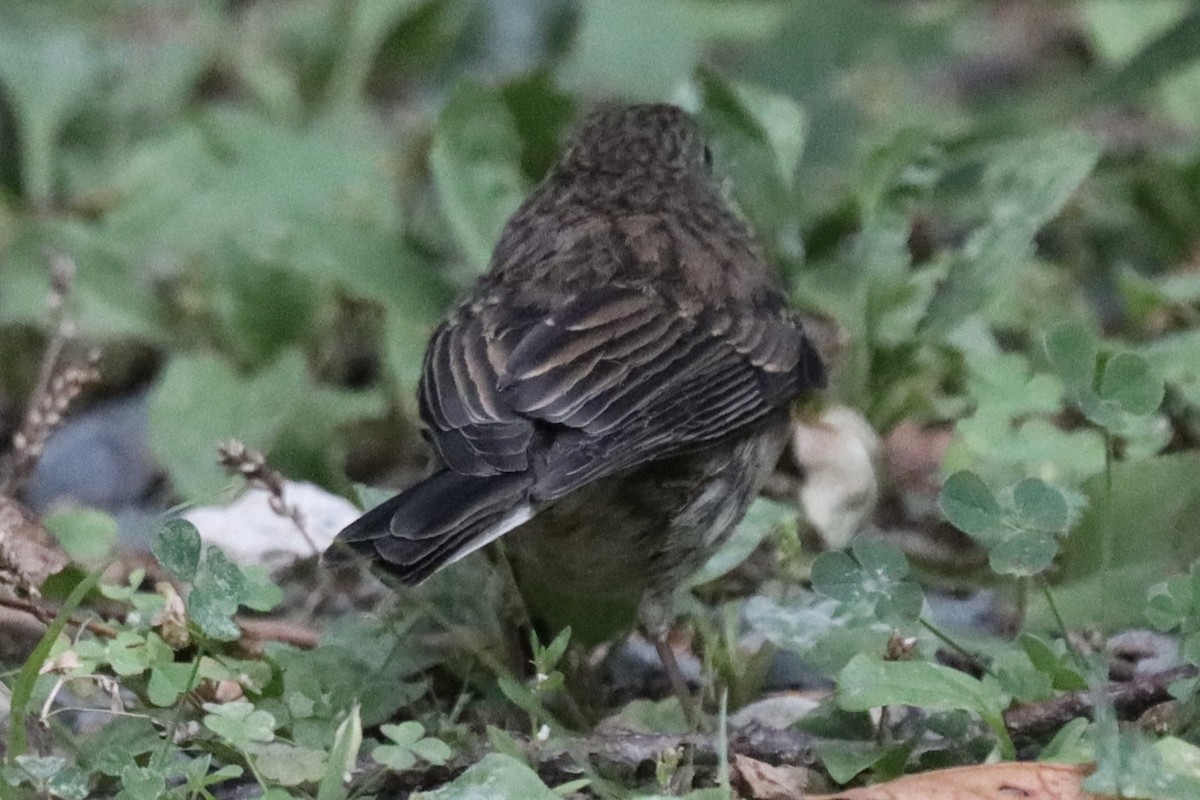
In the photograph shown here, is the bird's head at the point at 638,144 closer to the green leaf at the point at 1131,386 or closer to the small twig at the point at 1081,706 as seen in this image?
the green leaf at the point at 1131,386

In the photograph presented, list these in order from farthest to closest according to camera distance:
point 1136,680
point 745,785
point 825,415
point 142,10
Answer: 1. point 142,10
2. point 825,415
3. point 1136,680
4. point 745,785

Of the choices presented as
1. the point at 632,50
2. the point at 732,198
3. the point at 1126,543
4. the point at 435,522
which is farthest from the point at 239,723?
the point at 632,50

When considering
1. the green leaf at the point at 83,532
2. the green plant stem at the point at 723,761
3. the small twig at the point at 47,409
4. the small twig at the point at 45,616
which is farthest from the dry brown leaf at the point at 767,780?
the small twig at the point at 47,409

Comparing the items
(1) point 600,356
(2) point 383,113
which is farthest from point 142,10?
(1) point 600,356

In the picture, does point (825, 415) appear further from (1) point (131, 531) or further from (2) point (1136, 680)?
(1) point (131, 531)

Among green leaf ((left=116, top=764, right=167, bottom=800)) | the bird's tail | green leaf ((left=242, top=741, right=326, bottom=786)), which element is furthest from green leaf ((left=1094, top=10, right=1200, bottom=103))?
green leaf ((left=116, top=764, right=167, bottom=800))

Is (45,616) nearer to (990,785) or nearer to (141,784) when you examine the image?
(141,784)
